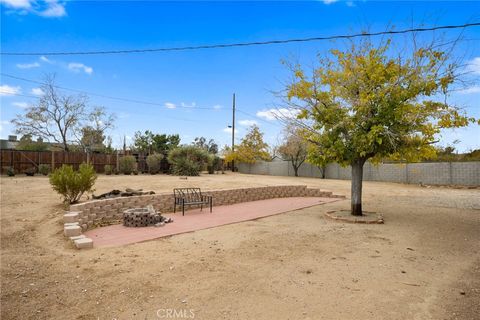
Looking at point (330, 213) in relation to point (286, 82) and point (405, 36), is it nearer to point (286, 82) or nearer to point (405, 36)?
point (286, 82)

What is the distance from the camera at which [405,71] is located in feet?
27.5

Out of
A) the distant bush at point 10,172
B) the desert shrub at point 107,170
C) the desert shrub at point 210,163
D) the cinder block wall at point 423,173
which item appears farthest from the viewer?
the desert shrub at point 210,163

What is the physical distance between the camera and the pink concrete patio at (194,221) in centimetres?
652

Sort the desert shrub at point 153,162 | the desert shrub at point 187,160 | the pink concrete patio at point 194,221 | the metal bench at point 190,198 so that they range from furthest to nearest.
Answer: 1. the desert shrub at point 153,162
2. the desert shrub at point 187,160
3. the metal bench at point 190,198
4. the pink concrete patio at point 194,221

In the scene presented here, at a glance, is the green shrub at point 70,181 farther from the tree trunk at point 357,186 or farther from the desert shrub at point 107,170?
the desert shrub at point 107,170

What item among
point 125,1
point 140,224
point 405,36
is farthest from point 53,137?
point 405,36

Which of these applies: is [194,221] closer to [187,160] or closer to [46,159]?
[187,160]

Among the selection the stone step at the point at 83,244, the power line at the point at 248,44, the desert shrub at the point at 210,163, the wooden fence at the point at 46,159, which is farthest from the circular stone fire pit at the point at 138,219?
the desert shrub at the point at 210,163

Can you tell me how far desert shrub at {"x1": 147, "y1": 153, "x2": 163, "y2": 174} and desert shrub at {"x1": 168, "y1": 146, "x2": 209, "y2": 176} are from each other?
105cm

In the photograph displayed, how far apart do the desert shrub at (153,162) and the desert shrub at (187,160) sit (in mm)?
1052

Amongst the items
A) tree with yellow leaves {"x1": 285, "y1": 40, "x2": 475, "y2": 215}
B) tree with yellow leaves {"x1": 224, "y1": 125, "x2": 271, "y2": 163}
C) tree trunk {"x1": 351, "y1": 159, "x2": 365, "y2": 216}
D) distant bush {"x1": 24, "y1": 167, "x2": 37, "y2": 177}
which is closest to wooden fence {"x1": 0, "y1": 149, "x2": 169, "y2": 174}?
distant bush {"x1": 24, "y1": 167, "x2": 37, "y2": 177}

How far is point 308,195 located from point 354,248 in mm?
9232

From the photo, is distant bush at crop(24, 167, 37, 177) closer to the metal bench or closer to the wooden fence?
the wooden fence

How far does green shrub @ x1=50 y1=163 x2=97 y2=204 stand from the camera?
853 cm
